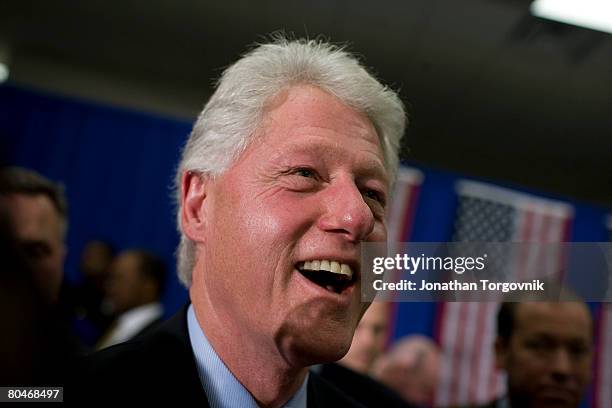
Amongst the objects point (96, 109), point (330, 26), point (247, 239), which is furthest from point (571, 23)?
point (96, 109)

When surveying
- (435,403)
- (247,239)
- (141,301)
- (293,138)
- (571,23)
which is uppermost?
(571,23)

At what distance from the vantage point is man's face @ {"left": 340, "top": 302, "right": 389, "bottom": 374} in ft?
2.93

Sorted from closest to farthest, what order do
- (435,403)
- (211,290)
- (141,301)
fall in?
(211,290), (435,403), (141,301)

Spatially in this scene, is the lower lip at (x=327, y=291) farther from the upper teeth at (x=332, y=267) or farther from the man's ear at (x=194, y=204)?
the man's ear at (x=194, y=204)

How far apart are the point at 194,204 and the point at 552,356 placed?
0.46 m

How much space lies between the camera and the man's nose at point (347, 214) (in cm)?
63

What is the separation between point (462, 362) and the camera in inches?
34.7

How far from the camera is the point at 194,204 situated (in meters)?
0.79

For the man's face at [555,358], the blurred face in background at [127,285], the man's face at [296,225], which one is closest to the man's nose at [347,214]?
the man's face at [296,225]

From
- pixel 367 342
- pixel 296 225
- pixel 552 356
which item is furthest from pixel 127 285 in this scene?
pixel 552 356

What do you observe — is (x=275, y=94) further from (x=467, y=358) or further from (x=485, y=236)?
(x=467, y=358)

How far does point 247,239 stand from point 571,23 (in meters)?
0.44

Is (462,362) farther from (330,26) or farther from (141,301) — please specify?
(141,301)

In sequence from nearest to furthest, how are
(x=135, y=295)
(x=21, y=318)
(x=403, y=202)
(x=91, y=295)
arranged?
1. (x=21, y=318)
2. (x=403, y=202)
3. (x=91, y=295)
4. (x=135, y=295)
